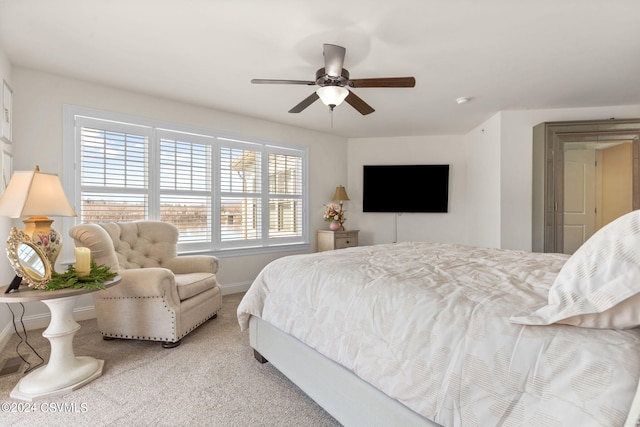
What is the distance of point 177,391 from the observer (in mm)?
1865

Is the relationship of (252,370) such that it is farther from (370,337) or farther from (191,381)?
(370,337)

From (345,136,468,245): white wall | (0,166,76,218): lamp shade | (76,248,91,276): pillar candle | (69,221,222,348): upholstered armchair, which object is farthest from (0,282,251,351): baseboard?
(345,136,468,245): white wall

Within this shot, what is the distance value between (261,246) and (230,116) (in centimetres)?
187

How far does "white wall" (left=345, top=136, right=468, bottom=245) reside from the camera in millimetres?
5227

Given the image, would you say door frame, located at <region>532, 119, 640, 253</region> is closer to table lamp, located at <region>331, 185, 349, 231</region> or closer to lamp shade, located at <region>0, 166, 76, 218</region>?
table lamp, located at <region>331, 185, 349, 231</region>

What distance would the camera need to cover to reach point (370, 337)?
133cm

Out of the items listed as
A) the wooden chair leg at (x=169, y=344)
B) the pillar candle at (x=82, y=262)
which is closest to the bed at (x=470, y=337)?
the wooden chair leg at (x=169, y=344)

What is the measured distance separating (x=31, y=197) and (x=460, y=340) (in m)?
2.44

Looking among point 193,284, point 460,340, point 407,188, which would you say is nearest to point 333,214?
point 407,188

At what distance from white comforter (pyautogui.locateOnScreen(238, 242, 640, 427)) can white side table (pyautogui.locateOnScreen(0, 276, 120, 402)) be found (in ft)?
3.92

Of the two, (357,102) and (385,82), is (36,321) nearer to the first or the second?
(357,102)

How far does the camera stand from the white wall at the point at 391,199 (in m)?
5.23

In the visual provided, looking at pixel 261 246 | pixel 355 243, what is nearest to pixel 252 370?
pixel 261 246

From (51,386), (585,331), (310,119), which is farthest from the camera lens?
(310,119)
